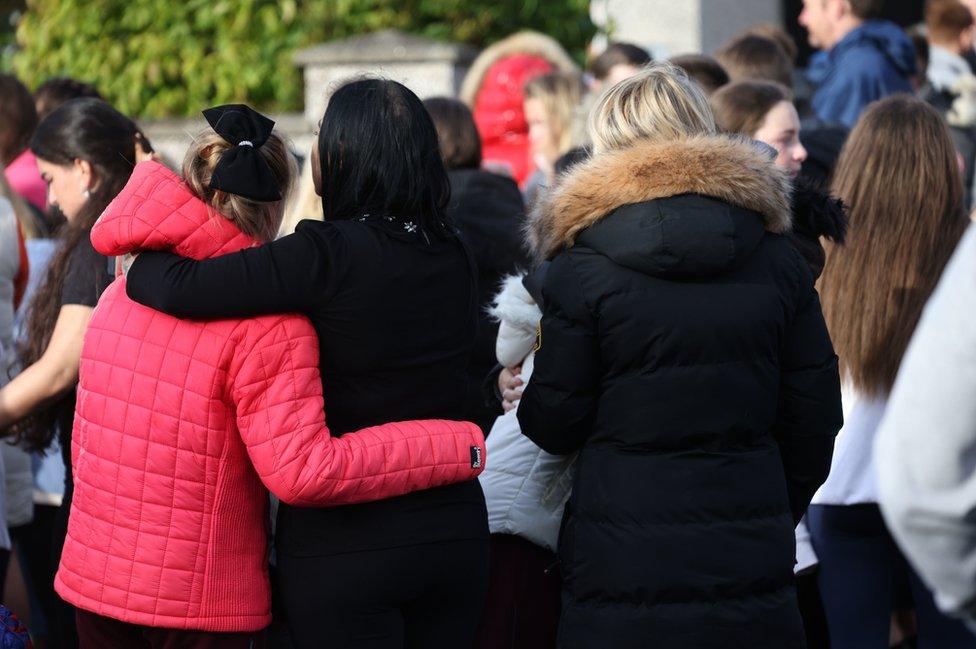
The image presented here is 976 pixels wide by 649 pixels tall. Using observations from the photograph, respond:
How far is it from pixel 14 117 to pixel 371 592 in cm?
352

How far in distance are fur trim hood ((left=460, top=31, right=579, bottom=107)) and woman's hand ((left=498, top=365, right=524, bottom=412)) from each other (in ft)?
13.3

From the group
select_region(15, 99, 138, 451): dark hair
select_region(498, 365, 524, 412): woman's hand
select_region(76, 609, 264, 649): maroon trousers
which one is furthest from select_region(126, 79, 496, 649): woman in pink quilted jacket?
select_region(15, 99, 138, 451): dark hair

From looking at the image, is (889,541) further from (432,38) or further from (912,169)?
(432,38)

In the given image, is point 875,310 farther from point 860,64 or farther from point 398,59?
point 398,59

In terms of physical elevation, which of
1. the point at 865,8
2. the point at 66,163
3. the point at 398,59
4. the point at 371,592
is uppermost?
the point at 66,163

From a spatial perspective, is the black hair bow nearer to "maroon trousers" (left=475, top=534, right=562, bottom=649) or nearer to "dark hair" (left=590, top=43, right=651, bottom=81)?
"maroon trousers" (left=475, top=534, right=562, bottom=649)

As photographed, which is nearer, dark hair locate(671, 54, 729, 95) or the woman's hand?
the woman's hand

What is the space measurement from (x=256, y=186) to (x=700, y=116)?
1.06 m

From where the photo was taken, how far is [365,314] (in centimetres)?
276

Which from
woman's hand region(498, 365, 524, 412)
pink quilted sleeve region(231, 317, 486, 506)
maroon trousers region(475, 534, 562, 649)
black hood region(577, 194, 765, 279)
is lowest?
maroon trousers region(475, 534, 562, 649)

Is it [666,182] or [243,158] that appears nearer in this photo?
[243,158]

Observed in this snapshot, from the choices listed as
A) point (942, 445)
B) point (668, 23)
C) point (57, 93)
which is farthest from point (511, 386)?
point (668, 23)

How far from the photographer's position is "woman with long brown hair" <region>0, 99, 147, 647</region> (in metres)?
3.48

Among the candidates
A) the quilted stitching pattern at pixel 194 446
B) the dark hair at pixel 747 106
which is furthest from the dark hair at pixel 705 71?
the quilted stitching pattern at pixel 194 446
